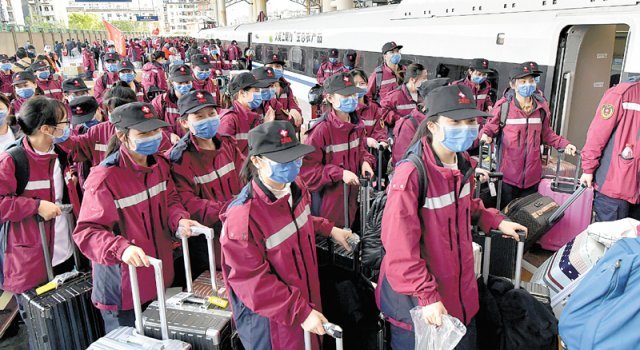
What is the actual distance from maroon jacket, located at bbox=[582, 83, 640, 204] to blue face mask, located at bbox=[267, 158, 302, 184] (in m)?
2.63

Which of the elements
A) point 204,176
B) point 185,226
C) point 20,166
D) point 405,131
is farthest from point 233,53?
point 185,226

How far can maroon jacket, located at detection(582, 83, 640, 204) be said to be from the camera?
3477 mm

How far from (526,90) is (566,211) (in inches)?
43.3

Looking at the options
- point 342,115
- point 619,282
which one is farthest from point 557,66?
point 619,282

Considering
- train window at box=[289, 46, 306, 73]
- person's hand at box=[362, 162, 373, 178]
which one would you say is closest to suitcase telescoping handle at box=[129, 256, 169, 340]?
person's hand at box=[362, 162, 373, 178]

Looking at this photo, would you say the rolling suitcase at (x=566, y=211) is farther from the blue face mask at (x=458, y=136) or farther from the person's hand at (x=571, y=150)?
the blue face mask at (x=458, y=136)

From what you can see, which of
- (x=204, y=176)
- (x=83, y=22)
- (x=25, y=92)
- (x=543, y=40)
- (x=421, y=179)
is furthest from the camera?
(x=83, y=22)

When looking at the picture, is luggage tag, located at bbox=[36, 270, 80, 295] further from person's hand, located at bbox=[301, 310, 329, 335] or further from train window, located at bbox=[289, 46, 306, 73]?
train window, located at bbox=[289, 46, 306, 73]

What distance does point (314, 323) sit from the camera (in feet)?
6.28

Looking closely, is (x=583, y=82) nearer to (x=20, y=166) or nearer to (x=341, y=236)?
(x=341, y=236)

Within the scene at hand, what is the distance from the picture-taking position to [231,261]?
6.40ft

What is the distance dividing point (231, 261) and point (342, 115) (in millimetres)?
2150

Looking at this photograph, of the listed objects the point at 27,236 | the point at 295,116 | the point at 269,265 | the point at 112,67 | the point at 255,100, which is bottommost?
the point at 27,236

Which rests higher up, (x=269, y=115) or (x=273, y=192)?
(x=273, y=192)
